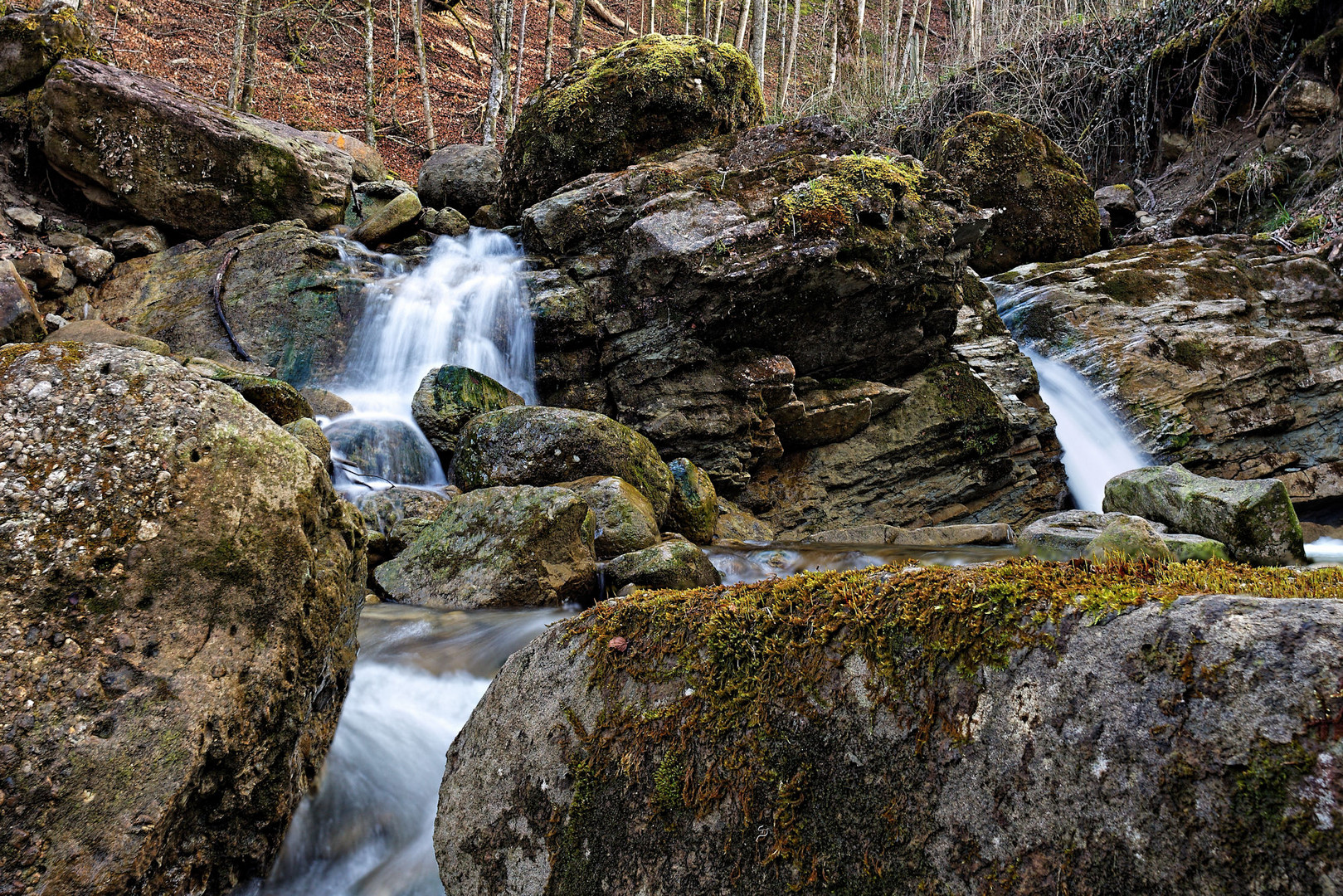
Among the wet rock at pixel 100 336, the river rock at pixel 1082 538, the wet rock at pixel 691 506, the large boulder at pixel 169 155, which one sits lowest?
the wet rock at pixel 691 506

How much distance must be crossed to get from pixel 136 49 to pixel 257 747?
25746 millimetres

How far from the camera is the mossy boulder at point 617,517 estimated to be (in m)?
6.25

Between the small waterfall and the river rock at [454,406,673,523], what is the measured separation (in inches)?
41.4

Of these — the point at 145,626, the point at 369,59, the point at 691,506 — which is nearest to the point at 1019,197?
the point at 691,506

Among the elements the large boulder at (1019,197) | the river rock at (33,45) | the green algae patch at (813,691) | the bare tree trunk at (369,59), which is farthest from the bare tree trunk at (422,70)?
the green algae patch at (813,691)

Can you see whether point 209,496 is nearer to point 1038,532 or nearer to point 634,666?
point 634,666

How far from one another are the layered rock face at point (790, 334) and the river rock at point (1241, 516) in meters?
2.98

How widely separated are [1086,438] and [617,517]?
22.5 ft

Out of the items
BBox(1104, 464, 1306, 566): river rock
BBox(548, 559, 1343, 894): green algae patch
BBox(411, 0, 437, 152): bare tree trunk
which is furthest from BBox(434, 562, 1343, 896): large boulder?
BBox(411, 0, 437, 152): bare tree trunk

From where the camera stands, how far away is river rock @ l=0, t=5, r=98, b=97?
1149cm

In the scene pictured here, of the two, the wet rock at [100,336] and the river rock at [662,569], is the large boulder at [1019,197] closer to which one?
the river rock at [662,569]

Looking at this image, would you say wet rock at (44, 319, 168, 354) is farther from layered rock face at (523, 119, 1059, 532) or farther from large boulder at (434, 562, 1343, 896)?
large boulder at (434, 562, 1343, 896)

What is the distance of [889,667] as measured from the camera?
1.50 metres

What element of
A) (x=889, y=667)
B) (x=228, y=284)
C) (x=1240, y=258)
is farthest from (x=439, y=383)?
(x=1240, y=258)
